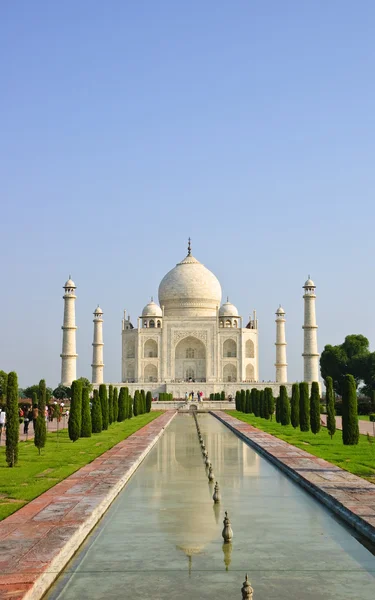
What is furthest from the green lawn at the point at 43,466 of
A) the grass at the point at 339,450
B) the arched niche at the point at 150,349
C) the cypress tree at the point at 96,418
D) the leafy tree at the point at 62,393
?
the arched niche at the point at 150,349

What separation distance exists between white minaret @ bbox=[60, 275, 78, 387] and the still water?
107ft

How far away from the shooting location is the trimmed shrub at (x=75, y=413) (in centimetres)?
1470

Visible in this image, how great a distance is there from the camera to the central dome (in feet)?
154

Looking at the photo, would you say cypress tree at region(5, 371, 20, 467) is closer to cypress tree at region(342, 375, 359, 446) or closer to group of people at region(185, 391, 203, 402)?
cypress tree at region(342, 375, 359, 446)

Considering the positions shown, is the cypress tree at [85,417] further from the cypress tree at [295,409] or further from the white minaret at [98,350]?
the white minaret at [98,350]

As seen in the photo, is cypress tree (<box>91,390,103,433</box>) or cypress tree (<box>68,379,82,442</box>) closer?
cypress tree (<box>68,379,82,442</box>)

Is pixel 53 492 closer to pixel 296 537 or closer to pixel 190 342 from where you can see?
pixel 296 537

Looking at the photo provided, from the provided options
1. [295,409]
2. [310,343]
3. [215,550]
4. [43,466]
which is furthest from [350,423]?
[310,343]

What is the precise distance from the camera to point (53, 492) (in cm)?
770

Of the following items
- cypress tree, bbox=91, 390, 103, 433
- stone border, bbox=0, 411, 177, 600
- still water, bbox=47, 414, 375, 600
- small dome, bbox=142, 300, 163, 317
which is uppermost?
small dome, bbox=142, 300, 163, 317

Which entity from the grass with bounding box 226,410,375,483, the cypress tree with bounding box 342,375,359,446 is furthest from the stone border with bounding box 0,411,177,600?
the cypress tree with bounding box 342,375,359,446

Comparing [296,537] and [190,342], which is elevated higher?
[190,342]

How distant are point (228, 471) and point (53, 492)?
9.86ft

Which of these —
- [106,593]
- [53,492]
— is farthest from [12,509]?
[106,593]
